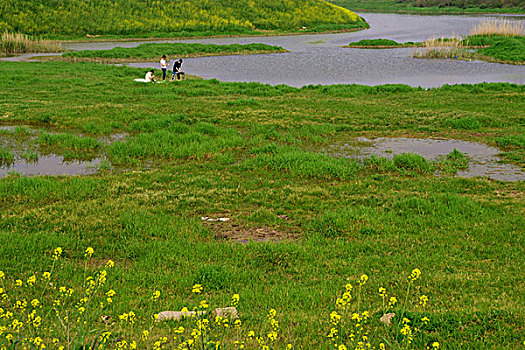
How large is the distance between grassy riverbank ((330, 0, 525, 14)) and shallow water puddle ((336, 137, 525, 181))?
12173 centimetres

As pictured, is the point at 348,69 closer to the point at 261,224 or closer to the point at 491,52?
the point at 491,52

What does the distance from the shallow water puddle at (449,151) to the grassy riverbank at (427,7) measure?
12173cm

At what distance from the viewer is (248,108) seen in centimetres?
2070

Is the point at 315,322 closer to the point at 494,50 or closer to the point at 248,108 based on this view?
the point at 248,108

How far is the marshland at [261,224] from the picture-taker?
5.15m

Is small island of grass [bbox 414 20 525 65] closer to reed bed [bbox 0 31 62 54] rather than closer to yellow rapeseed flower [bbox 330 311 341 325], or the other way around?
reed bed [bbox 0 31 62 54]

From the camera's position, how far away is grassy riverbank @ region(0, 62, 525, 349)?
19.1 feet

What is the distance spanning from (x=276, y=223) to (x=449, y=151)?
27.1 feet

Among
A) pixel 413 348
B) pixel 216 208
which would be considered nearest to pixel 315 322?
pixel 413 348

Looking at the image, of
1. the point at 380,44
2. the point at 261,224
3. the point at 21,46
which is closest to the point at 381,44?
the point at 380,44

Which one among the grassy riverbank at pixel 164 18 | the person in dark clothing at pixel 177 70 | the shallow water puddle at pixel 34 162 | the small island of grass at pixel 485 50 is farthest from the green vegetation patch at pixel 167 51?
the shallow water puddle at pixel 34 162

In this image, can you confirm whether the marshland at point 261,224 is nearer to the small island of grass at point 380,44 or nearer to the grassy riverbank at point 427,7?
the small island of grass at point 380,44

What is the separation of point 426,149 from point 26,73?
87.5ft

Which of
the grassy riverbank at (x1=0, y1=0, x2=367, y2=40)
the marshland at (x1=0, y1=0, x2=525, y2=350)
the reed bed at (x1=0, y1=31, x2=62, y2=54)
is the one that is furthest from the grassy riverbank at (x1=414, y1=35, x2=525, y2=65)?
the reed bed at (x1=0, y1=31, x2=62, y2=54)
